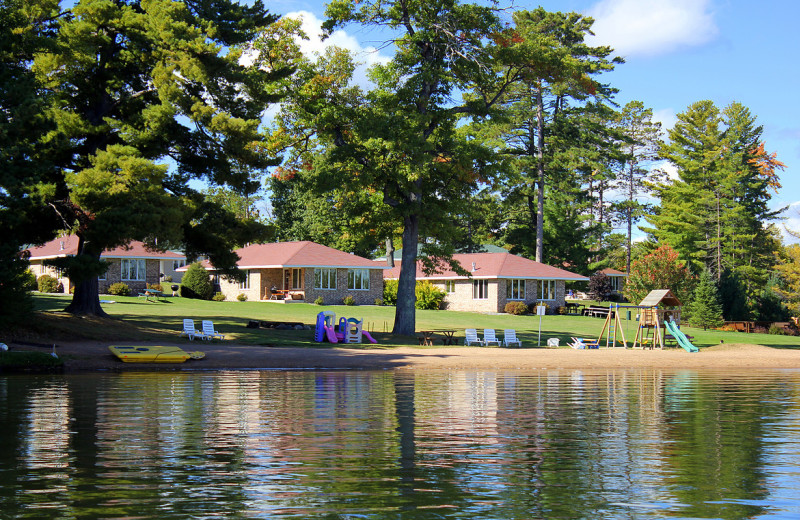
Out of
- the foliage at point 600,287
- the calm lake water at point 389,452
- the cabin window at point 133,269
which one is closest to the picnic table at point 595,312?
the foliage at point 600,287

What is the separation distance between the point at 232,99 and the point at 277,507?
2843cm

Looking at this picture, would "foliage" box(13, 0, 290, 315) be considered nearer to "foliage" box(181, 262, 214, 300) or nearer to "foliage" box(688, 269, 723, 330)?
"foliage" box(181, 262, 214, 300)

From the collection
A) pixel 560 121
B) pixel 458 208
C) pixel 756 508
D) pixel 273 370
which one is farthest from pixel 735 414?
pixel 560 121

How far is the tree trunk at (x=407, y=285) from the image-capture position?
39250mm

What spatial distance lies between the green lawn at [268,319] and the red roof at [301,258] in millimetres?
3876

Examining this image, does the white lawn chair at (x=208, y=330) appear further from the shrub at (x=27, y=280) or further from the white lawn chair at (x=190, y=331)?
the shrub at (x=27, y=280)

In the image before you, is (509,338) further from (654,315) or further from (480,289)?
(480,289)

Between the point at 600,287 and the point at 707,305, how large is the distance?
62.6 feet

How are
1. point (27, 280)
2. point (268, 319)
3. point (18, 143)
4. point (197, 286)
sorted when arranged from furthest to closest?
1. point (197, 286)
2. point (268, 319)
3. point (27, 280)
4. point (18, 143)

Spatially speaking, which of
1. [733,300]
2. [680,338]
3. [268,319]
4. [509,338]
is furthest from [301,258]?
[733,300]

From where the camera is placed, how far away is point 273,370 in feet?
84.1

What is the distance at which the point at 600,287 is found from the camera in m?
75.2

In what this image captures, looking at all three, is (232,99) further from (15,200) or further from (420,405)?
(420,405)

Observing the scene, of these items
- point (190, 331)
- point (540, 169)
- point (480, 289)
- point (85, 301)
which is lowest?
point (190, 331)
